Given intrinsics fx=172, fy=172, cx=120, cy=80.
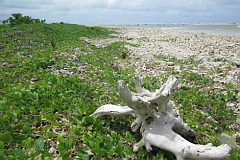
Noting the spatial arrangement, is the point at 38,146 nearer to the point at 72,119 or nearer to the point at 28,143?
the point at 28,143

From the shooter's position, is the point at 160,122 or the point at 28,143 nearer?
the point at 28,143

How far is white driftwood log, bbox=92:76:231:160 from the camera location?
2.59m

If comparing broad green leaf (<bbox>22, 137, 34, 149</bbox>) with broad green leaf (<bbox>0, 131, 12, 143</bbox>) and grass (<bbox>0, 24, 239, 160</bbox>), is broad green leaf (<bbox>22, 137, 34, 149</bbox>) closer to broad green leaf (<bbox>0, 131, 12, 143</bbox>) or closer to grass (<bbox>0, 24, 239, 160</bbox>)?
grass (<bbox>0, 24, 239, 160</bbox>)

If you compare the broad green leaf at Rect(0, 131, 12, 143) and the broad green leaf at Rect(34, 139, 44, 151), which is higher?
the broad green leaf at Rect(0, 131, 12, 143)

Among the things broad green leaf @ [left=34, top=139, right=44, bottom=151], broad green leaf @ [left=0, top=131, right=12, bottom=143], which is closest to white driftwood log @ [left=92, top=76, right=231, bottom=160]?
broad green leaf @ [left=34, top=139, right=44, bottom=151]

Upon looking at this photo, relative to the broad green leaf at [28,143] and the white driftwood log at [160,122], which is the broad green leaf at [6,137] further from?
the white driftwood log at [160,122]

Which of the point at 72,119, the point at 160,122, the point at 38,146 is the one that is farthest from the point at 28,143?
the point at 160,122

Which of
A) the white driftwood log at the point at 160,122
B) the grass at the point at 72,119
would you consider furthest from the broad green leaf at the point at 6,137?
the white driftwood log at the point at 160,122

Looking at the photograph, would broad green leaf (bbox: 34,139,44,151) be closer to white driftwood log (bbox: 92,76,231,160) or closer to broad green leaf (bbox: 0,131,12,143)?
broad green leaf (bbox: 0,131,12,143)

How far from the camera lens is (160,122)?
3207 mm

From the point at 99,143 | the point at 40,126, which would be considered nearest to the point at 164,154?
the point at 99,143

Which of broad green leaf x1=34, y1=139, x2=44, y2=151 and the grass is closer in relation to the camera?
broad green leaf x1=34, y1=139, x2=44, y2=151

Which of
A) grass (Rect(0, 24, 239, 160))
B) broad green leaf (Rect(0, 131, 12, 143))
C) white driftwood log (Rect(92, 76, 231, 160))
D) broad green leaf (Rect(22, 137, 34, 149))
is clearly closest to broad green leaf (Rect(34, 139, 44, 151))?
grass (Rect(0, 24, 239, 160))

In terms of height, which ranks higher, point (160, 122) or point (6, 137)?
point (6, 137)
